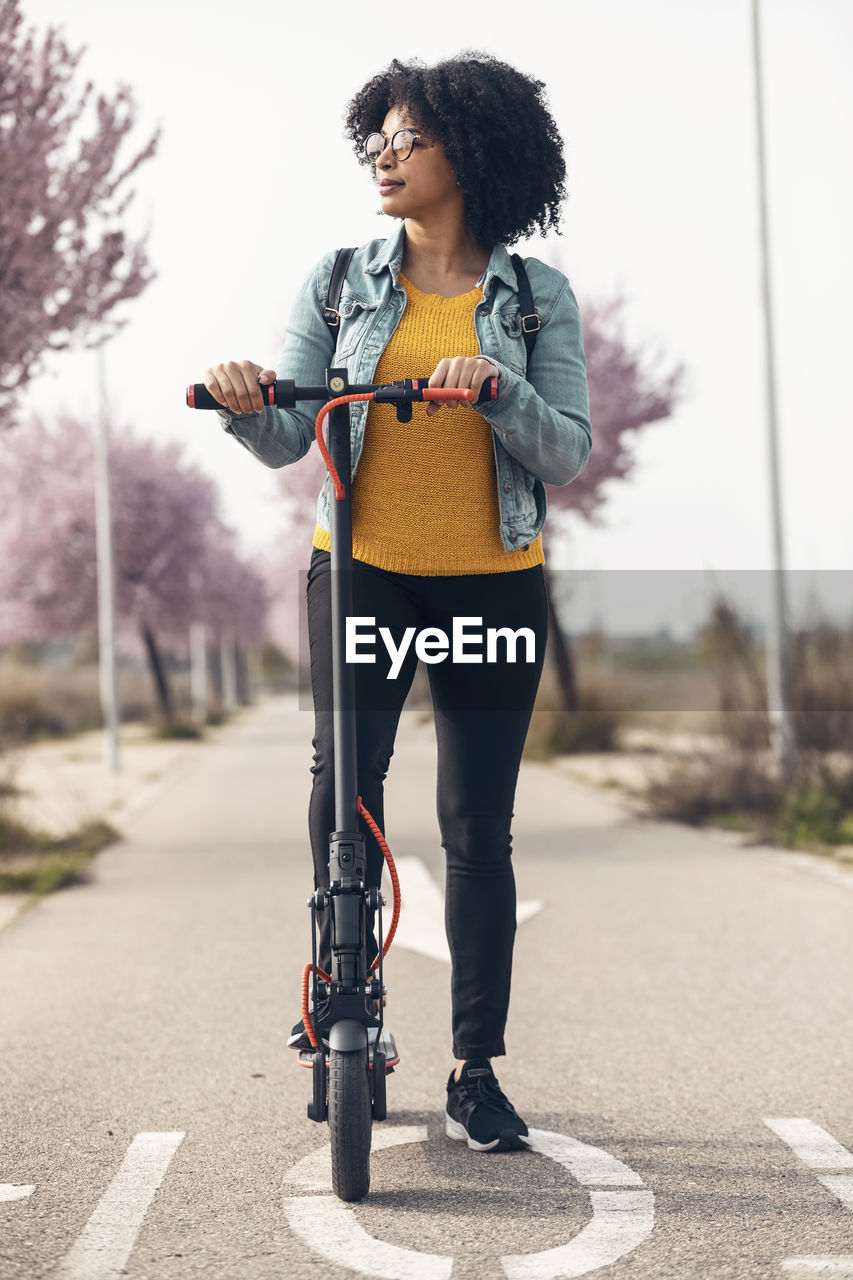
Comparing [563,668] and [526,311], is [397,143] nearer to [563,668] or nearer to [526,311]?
[526,311]

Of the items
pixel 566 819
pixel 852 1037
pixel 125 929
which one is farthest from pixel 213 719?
pixel 852 1037

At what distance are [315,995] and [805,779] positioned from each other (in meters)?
6.50

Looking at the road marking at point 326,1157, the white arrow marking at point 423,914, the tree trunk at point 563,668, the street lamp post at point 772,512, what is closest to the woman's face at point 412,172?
the road marking at point 326,1157

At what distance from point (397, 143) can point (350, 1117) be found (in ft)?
6.43

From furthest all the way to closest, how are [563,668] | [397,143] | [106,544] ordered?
[563,668] < [106,544] < [397,143]

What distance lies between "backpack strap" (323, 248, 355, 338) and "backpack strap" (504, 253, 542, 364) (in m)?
0.37

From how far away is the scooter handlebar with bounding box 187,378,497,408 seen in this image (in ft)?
8.38

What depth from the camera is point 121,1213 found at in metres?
2.62

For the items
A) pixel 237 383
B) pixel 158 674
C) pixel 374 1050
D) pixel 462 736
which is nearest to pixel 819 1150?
pixel 374 1050

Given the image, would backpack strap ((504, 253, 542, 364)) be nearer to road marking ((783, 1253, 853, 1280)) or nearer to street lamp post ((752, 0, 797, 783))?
road marking ((783, 1253, 853, 1280))

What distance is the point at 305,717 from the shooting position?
38781 mm

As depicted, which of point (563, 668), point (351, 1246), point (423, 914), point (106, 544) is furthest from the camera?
point (563, 668)

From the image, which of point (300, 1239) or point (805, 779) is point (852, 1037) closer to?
point (300, 1239)

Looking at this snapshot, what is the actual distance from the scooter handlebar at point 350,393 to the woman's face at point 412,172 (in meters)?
0.54
